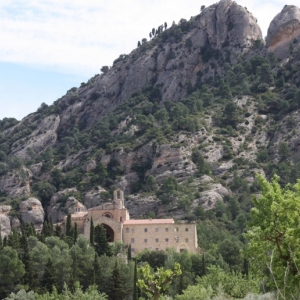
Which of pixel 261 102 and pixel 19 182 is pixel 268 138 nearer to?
pixel 261 102

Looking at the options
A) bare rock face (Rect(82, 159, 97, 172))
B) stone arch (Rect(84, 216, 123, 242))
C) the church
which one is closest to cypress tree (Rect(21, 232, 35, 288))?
stone arch (Rect(84, 216, 123, 242))

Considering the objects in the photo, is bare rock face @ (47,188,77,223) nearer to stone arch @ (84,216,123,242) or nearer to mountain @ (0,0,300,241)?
mountain @ (0,0,300,241)

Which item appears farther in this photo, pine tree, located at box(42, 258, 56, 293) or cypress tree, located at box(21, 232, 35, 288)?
pine tree, located at box(42, 258, 56, 293)

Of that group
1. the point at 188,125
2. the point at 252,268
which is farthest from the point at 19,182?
the point at 252,268

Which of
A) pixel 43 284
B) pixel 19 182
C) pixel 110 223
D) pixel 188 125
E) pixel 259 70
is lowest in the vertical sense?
pixel 43 284

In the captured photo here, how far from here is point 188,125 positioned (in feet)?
541

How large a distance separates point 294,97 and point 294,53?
25.3 meters

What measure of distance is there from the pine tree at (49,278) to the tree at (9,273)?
2839mm

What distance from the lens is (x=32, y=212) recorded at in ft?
490

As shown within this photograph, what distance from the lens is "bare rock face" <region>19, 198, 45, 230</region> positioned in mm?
147000

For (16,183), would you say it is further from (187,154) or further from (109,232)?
Answer: (109,232)

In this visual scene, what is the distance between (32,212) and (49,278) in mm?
70116

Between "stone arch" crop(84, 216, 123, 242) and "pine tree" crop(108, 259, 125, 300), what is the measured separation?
2554cm

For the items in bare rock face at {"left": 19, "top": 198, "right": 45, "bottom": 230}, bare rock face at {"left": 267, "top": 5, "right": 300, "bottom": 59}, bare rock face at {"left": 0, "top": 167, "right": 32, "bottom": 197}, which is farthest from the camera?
bare rock face at {"left": 267, "top": 5, "right": 300, "bottom": 59}
